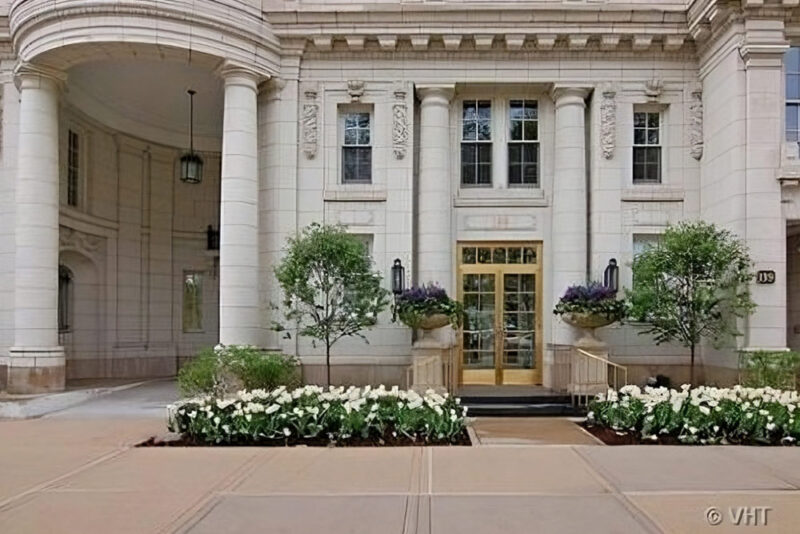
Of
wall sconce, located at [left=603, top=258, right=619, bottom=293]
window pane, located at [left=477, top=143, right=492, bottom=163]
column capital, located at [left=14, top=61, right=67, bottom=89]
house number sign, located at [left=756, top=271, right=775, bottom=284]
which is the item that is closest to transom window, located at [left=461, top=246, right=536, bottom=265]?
wall sconce, located at [left=603, top=258, right=619, bottom=293]

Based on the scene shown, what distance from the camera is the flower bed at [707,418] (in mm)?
Answer: 9750

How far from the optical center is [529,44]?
15.4 m

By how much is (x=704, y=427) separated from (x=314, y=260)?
690 centimetres

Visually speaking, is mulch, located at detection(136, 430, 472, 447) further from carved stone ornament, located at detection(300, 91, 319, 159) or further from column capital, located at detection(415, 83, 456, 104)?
column capital, located at detection(415, 83, 456, 104)

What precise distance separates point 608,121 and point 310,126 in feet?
20.0

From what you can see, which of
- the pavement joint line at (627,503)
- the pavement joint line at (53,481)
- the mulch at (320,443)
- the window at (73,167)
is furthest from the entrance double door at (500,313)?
the window at (73,167)

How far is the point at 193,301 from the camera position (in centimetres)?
2081

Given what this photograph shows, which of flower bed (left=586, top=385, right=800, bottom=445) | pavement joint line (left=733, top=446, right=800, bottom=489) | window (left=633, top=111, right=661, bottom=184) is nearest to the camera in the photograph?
pavement joint line (left=733, top=446, right=800, bottom=489)

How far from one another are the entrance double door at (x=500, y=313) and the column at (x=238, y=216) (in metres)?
4.35

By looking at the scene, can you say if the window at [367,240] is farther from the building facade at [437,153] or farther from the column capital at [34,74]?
the column capital at [34,74]

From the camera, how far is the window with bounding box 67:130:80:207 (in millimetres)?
17516

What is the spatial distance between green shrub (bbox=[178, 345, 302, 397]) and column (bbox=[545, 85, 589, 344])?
5.67 m

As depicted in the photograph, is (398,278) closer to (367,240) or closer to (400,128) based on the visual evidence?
(367,240)

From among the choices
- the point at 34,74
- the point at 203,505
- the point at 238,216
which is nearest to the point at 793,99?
the point at 238,216
